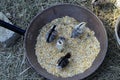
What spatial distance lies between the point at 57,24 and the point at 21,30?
0.27 metres

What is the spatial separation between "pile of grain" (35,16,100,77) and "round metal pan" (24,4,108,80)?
30 millimetres

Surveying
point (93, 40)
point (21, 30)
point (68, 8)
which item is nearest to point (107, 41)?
point (93, 40)

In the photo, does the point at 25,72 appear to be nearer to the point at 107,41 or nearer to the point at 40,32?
the point at 40,32

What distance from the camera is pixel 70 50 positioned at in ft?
8.04

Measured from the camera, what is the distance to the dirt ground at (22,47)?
244 cm

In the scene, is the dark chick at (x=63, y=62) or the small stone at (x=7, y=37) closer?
the dark chick at (x=63, y=62)

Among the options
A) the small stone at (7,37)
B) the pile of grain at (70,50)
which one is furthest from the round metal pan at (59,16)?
the small stone at (7,37)

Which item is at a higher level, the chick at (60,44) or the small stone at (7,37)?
the small stone at (7,37)

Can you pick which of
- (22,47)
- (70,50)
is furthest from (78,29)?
(22,47)

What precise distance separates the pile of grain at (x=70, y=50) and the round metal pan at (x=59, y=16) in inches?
1.2

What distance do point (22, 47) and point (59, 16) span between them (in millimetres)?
353

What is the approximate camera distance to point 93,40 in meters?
2.47

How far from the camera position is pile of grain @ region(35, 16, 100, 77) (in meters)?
2.38

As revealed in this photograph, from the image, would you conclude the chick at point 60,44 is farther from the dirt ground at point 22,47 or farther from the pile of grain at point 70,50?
the dirt ground at point 22,47
